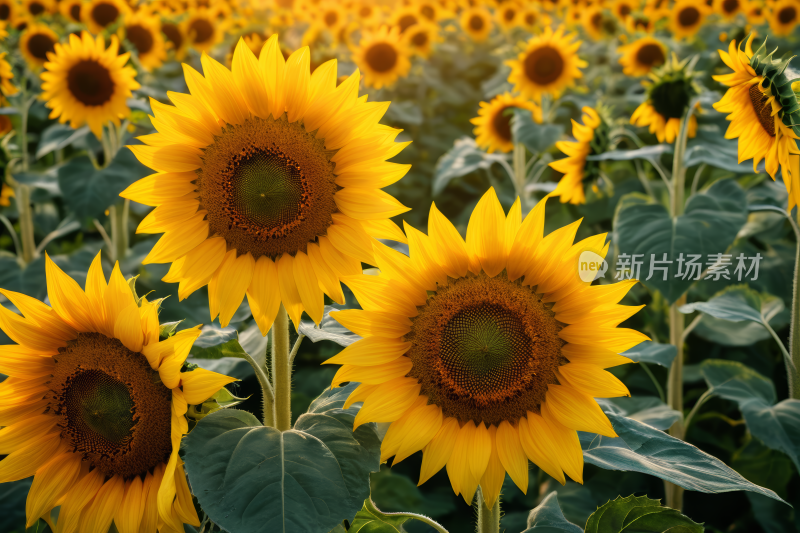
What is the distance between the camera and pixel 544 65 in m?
3.66

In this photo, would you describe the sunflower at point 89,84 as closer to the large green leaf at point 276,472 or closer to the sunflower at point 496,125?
the sunflower at point 496,125

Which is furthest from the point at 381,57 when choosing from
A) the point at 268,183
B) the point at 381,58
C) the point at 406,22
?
the point at 268,183

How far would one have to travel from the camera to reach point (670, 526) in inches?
46.0

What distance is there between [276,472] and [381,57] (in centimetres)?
421

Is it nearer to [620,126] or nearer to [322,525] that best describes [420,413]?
[322,525]

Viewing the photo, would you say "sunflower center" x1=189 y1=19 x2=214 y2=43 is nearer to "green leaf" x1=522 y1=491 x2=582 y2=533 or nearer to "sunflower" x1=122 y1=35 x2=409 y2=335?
"sunflower" x1=122 y1=35 x2=409 y2=335

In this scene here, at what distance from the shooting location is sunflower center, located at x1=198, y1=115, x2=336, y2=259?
3.62 feet

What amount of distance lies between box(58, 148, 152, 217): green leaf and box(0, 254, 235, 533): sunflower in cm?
166

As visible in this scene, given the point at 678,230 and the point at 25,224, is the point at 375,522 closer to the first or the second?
the point at 678,230

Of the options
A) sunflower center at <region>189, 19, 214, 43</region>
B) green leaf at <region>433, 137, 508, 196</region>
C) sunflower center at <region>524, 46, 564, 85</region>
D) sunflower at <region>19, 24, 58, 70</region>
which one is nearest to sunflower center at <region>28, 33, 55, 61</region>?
sunflower at <region>19, 24, 58, 70</region>

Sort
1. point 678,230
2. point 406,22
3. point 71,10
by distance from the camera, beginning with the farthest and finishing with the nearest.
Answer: point 406,22 → point 71,10 → point 678,230

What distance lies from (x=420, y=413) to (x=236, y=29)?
6552 mm

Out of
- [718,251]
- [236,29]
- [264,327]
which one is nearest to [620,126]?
[718,251]

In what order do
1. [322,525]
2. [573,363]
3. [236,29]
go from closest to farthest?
[322,525]
[573,363]
[236,29]
